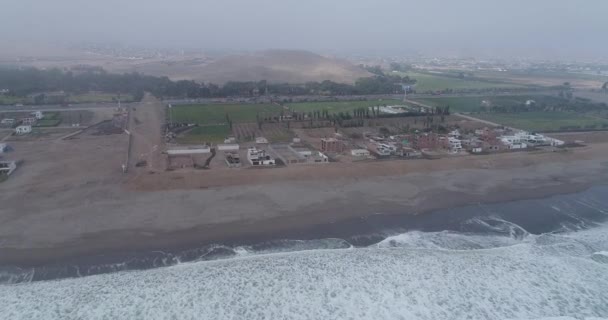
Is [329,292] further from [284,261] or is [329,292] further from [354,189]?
[354,189]

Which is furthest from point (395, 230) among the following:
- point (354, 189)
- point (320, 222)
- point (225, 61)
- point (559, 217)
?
point (225, 61)

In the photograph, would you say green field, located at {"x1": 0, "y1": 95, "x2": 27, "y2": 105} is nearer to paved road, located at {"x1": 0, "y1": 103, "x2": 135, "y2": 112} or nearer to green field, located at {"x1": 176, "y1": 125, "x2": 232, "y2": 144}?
paved road, located at {"x1": 0, "y1": 103, "x2": 135, "y2": 112}

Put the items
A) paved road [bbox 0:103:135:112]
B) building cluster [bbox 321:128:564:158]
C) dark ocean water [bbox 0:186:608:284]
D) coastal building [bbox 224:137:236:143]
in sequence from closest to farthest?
dark ocean water [bbox 0:186:608:284], building cluster [bbox 321:128:564:158], coastal building [bbox 224:137:236:143], paved road [bbox 0:103:135:112]

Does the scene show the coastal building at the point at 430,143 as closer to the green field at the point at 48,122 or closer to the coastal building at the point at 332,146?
the coastal building at the point at 332,146

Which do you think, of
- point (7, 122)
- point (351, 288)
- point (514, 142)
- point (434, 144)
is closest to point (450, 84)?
point (514, 142)

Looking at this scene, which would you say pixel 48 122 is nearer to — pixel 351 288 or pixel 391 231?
pixel 391 231

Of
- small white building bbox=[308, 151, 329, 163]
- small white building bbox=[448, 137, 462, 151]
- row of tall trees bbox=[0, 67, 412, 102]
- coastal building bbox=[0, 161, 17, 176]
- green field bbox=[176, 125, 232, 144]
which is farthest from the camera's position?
row of tall trees bbox=[0, 67, 412, 102]

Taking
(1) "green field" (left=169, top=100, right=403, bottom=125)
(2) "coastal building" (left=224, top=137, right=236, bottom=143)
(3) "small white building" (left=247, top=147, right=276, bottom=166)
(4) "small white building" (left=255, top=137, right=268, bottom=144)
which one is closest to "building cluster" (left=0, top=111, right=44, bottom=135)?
(1) "green field" (left=169, top=100, right=403, bottom=125)
